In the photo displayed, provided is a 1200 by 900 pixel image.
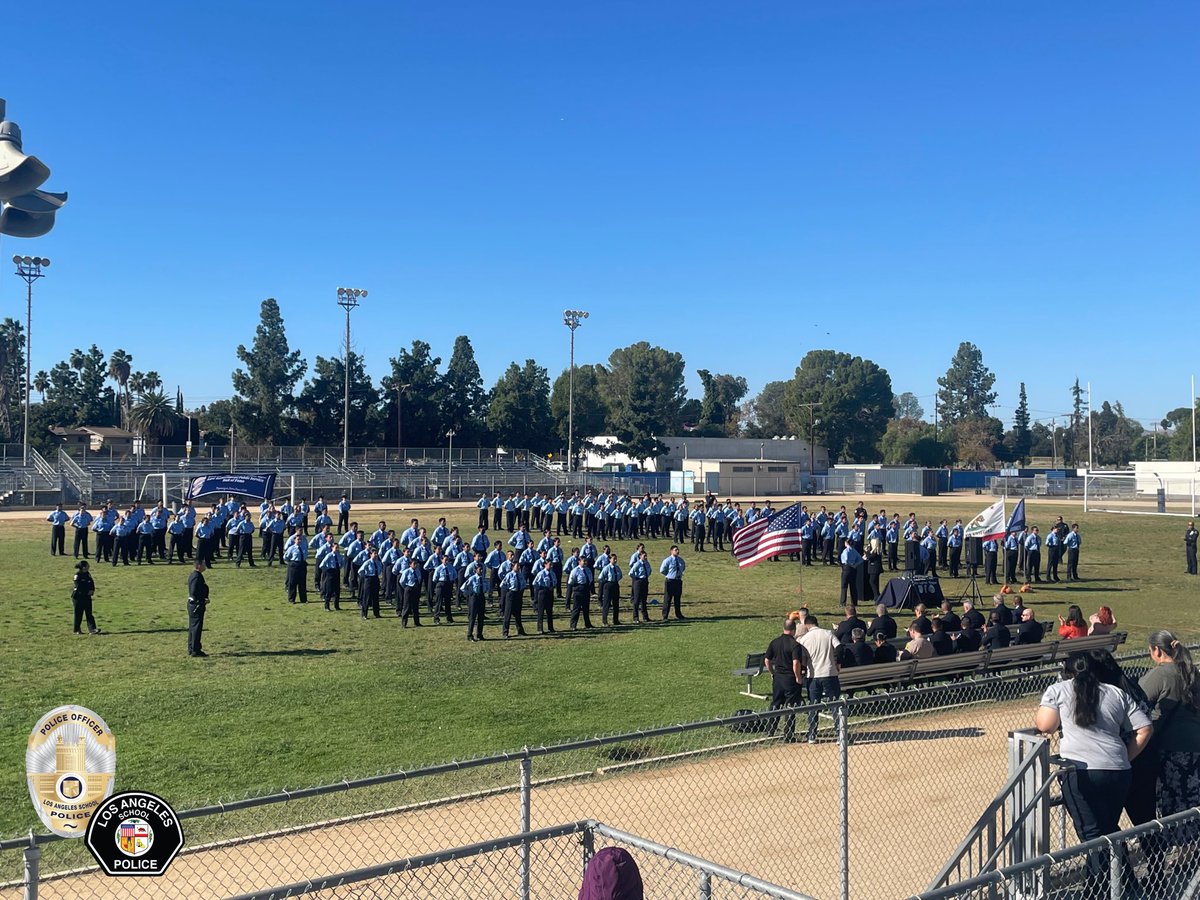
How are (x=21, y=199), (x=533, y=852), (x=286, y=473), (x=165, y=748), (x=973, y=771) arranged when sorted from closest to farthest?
(x=533, y=852) → (x=21, y=199) → (x=973, y=771) → (x=165, y=748) → (x=286, y=473)

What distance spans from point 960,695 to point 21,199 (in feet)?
38.9

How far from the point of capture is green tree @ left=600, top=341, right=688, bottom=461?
86938 millimetres

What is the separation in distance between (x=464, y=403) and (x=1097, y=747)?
75446 mm

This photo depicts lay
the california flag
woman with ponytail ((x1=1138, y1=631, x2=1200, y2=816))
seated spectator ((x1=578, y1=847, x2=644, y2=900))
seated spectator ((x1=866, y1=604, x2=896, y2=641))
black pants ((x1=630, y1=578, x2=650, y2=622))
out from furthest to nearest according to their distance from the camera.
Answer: the california flag
black pants ((x1=630, y1=578, x2=650, y2=622))
seated spectator ((x1=866, y1=604, x2=896, y2=641))
woman with ponytail ((x1=1138, y1=631, x2=1200, y2=816))
seated spectator ((x1=578, y1=847, x2=644, y2=900))

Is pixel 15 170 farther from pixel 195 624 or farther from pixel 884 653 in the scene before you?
pixel 884 653

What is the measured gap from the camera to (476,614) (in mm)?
16938

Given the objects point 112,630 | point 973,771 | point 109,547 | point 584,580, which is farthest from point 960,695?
point 109,547

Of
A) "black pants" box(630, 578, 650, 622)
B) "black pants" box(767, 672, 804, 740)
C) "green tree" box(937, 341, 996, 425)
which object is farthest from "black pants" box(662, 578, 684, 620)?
"green tree" box(937, 341, 996, 425)

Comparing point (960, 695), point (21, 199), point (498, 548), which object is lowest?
point (960, 695)

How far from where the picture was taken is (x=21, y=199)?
28.3 ft

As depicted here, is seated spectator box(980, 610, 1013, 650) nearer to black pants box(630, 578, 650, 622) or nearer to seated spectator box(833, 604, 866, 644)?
seated spectator box(833, 604, 866, 644)

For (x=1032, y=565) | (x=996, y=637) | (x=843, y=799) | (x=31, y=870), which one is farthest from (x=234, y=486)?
(x=31, y=870)

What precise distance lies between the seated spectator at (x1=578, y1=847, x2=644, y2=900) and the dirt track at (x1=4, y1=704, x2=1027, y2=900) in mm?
2529

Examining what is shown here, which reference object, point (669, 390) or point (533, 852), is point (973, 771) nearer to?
point (533, 852)
